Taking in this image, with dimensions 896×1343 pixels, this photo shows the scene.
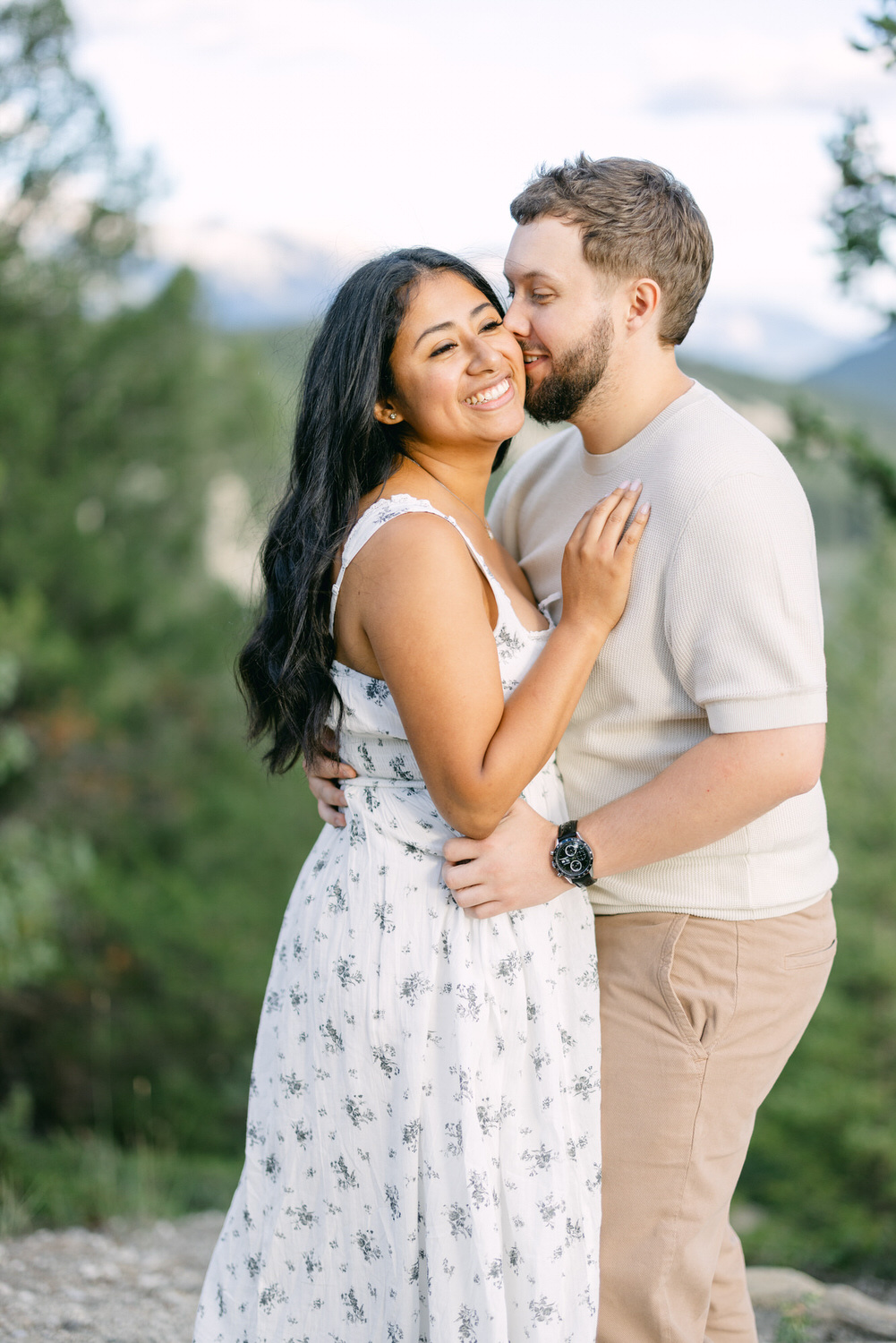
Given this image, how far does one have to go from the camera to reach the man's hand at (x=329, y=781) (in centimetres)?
241

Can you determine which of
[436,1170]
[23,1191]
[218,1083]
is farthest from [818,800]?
[218,1083]

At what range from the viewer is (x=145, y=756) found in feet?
53.4

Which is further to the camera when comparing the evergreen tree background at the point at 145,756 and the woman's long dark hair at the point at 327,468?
the evergreen tree background at the point at 145,756

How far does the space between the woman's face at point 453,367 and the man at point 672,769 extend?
116 millimetres

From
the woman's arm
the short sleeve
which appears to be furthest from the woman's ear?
the short sleeve

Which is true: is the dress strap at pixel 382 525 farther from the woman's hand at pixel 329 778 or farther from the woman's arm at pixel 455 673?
the woman's hand at pixel 329 778

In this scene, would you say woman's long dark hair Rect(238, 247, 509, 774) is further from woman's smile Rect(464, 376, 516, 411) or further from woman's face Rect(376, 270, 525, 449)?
woman's smile Rect(464, 376, 516, 411)

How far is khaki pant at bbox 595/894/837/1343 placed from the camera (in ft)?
7.24

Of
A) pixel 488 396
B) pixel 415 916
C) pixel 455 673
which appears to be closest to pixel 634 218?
pixel 488 396

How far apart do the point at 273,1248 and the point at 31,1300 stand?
1531 mm

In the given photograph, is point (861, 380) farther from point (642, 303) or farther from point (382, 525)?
point (382, 525)

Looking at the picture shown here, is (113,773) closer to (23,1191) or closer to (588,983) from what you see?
(23,1191)

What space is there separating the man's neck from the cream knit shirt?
0.05 metres

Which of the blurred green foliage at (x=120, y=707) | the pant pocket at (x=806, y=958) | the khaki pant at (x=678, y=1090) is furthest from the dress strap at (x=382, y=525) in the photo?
the blurred green foliage at (x=120, y=707)
